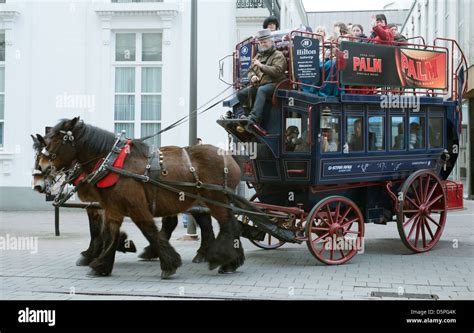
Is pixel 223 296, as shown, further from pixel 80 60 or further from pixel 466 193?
pixel 466 193

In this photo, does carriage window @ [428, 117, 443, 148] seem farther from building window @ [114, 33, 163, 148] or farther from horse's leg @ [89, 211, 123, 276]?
building window @ [114, 33, 163, 148]

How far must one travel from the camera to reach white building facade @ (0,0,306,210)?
1727 centimetres

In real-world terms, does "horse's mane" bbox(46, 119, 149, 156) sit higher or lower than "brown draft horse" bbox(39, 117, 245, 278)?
higher

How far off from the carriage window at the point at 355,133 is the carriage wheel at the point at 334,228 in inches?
33.7

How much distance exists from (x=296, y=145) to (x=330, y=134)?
1.79 ft

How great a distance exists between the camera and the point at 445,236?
506 inches

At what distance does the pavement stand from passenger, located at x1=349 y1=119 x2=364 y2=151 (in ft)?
5.80

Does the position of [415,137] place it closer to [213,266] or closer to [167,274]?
[213,266]

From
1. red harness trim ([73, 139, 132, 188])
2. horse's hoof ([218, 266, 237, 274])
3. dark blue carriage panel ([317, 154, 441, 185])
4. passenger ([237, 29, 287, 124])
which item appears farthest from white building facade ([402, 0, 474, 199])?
red harness trim ([73, 139, 132, 188])

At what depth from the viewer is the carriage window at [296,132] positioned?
30.5ft

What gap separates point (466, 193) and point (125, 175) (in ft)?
57.4

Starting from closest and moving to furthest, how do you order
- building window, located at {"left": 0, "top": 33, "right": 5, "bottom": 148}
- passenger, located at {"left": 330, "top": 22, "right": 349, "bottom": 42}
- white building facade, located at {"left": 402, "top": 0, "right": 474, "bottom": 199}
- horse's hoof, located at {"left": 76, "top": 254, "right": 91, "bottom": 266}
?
horse's hoof, located at {"left": 76, "top": 254, "right": 91, "bottom": 266} < passenger, located at {"left": 330, "top": 22, "right": 349, "bottom": 42} < building window, located at {"left": 0, "top": 33, "right": 5, "bottom": 148} < white building facade, located at {"left": 402, "top": 0, "right": 474, "bottom": 199}

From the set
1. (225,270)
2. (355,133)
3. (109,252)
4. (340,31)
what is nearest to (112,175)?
(109,252)

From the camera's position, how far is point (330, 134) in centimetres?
941
